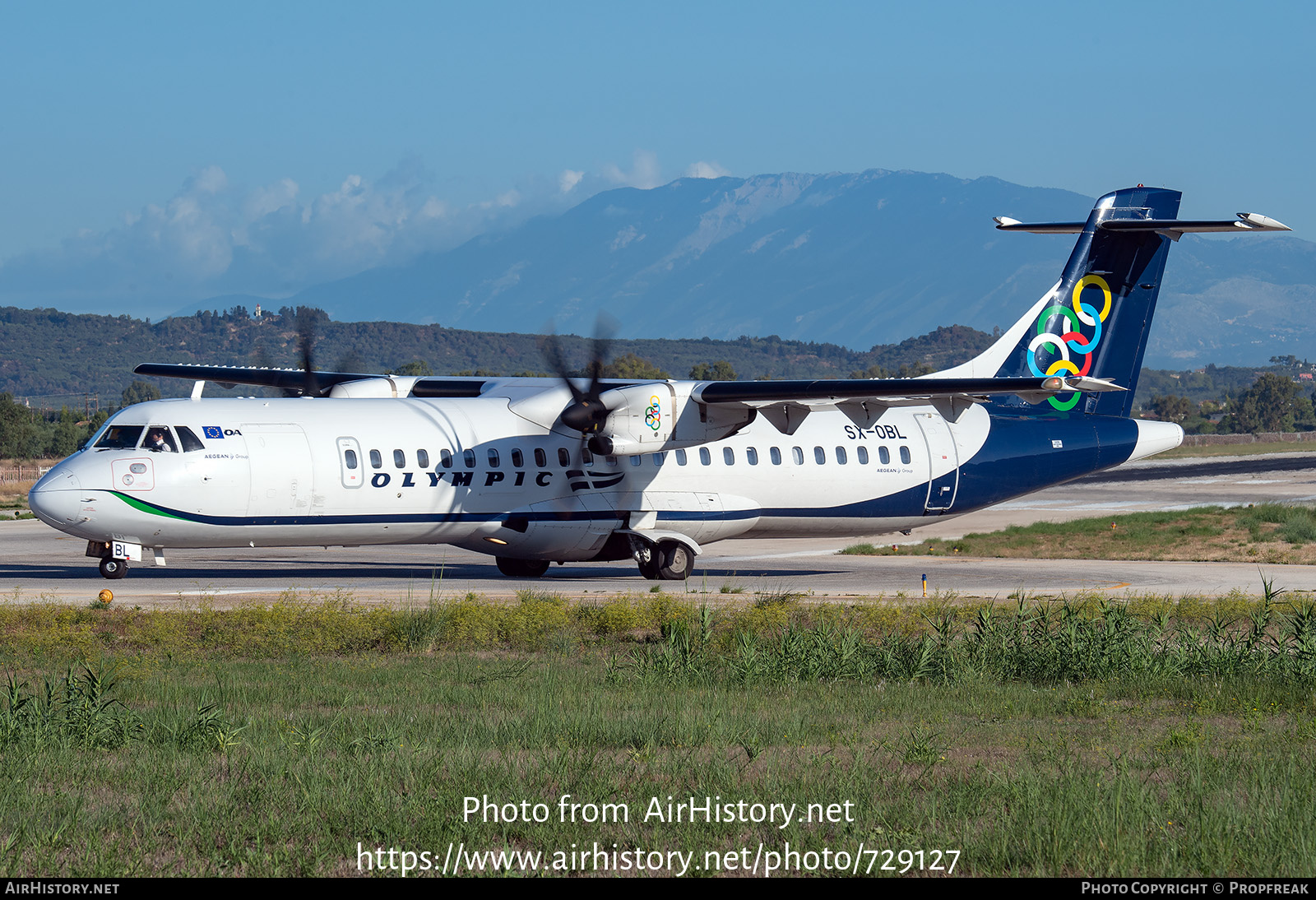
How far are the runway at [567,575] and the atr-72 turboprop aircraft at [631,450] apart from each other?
0.93 meters

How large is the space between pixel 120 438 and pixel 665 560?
1001 cm

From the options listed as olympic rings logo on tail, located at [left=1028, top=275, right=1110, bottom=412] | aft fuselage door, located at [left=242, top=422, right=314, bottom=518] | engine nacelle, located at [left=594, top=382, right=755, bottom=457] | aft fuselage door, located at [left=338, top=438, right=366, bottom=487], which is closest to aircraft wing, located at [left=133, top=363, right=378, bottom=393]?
aft fuselage door, located at [left=338, top=438, right=366, bottom=487]

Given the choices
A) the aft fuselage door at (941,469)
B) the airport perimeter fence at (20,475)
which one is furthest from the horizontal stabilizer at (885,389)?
the airport perimeter fence at (20,475)

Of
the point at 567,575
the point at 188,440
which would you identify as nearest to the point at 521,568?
the point at 567,575

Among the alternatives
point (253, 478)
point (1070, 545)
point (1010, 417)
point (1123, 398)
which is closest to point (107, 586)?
point (253, 478)

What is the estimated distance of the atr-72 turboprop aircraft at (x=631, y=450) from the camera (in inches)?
854

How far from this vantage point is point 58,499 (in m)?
20.7

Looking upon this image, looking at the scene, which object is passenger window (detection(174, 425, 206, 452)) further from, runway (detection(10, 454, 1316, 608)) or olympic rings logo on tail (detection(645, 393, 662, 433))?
olympic rings logo on tail (detection(645, 393, 662, 433))

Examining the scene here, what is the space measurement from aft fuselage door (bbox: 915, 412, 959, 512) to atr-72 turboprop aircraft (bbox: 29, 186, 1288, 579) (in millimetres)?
39

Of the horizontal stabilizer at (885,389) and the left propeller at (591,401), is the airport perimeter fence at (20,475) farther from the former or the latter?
the horizontal stabilizer at (885,389)

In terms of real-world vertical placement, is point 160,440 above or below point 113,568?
above

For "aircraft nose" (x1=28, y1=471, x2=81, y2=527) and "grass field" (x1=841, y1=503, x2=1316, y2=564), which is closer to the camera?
"aircraft nose" (x1=28, y1=471, x2=81, y2=527)

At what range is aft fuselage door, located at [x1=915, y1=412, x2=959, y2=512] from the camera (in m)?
27.0

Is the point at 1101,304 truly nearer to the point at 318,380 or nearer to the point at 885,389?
the point at 885,389
